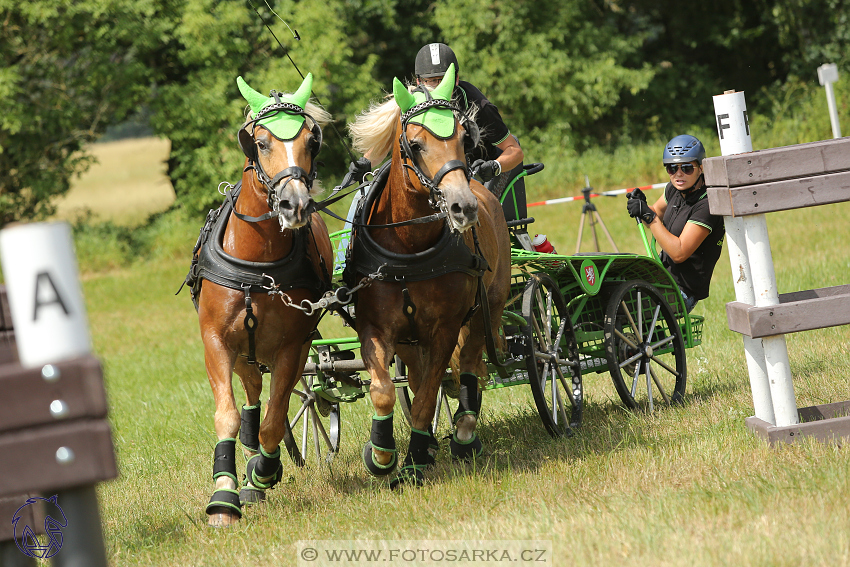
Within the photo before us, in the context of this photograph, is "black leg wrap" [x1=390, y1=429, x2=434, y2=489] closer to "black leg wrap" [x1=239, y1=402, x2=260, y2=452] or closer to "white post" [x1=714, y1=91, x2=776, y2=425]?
"black leg wrap" [x1=239, y1=402, x2=260, y2=452]

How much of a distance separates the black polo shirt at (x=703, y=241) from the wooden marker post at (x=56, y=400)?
489 centimetres

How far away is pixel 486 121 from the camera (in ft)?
19.0

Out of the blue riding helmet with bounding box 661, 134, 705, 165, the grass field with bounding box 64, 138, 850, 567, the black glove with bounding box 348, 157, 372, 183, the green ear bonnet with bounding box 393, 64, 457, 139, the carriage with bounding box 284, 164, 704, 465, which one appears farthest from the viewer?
the blue riding helmet with bounding box 661, 134, 705, 165

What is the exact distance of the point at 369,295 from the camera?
4.61 metres

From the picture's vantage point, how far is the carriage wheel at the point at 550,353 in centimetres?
546

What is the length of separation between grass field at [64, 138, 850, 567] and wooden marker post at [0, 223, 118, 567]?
6.32ft

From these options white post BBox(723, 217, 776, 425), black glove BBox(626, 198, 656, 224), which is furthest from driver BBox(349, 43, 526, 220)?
white post BBox(723, 217, 776, 425)

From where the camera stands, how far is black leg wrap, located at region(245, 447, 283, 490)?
4754 mm

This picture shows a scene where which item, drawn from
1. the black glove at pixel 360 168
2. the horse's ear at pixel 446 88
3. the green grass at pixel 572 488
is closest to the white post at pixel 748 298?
the green grass at pixel 572 488

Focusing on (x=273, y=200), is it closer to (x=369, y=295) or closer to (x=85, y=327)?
(x=369, y=295)

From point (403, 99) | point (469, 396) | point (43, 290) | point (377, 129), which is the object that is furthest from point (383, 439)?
point (43, 290)

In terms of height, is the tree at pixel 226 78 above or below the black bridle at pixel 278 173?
above

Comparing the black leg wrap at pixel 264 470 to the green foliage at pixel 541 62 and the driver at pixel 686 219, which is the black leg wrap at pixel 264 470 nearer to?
the driver at pixel 686 219

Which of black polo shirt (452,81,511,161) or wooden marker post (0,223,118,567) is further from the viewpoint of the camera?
black polo shirt (452,81,511,161)
